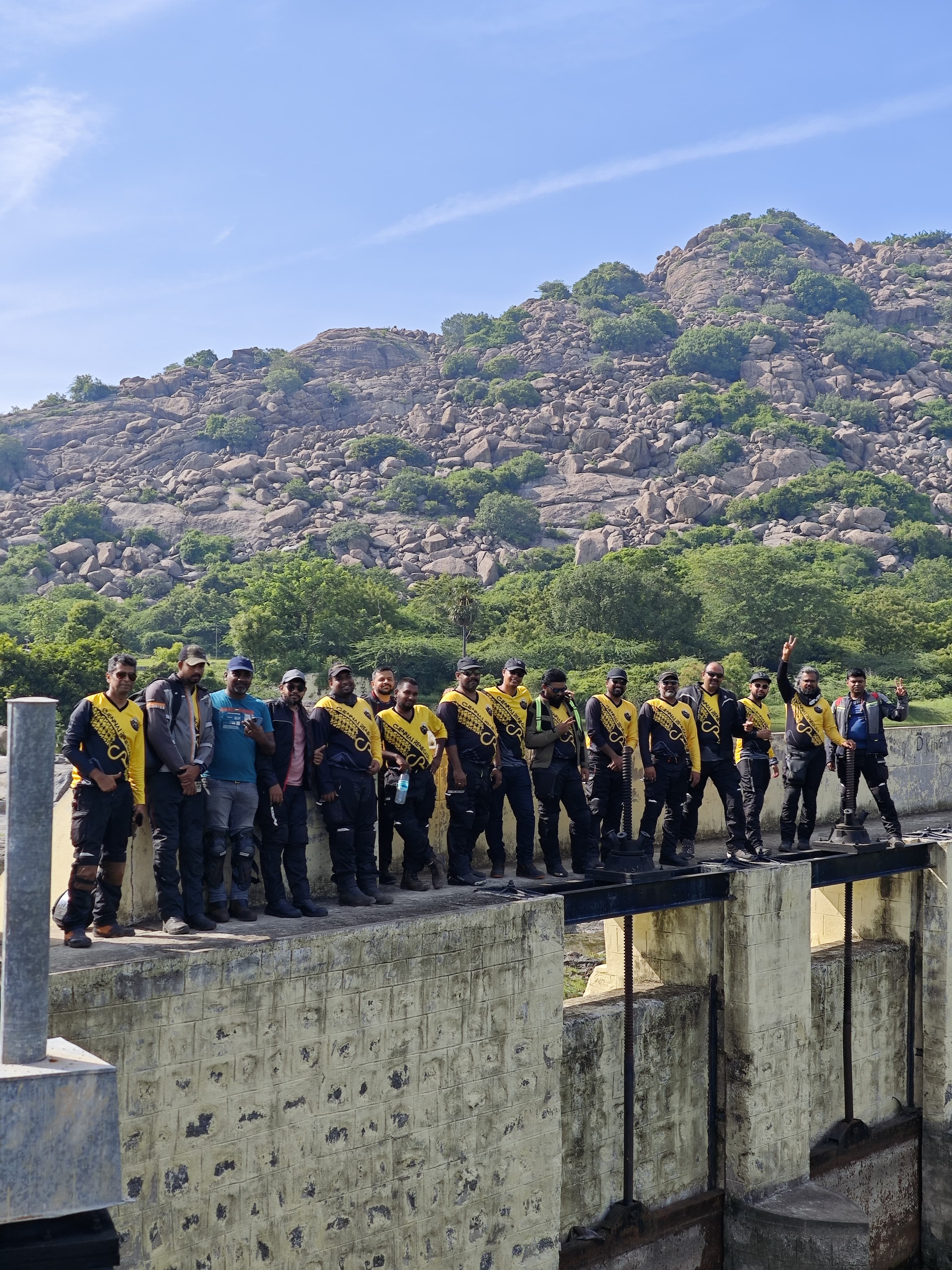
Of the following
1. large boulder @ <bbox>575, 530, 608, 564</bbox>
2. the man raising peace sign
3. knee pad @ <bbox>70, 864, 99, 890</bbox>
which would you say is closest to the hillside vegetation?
large boulder @ <bbox>575, 530, 608, 564</bbox>

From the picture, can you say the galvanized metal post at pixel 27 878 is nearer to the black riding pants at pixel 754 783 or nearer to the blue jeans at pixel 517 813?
the blue jeans at pixel 517 813

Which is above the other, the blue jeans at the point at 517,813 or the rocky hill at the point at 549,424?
the rocky hill at the point at 549,424

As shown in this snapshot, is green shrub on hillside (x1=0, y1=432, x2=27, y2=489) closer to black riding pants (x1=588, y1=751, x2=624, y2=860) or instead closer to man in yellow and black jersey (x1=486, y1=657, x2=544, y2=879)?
black riding pants (x1=588, y1=751, x2=624, y2=860)

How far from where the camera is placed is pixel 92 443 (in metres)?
147

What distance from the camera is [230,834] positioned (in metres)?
8.29

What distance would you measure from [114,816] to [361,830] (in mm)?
2043

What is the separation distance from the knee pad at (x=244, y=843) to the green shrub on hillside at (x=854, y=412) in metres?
137

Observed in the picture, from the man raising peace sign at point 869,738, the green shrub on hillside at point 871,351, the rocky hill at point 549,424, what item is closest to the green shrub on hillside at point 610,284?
the rocky hill at point 549,424

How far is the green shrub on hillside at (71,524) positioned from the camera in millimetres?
113562

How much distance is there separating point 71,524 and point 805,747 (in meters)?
110

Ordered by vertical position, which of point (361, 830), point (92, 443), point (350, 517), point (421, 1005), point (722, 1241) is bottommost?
point (722, 1241)

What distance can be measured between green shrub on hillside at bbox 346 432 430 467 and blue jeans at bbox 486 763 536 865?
125 meters

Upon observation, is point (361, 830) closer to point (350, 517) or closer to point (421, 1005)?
point (421, 1005)

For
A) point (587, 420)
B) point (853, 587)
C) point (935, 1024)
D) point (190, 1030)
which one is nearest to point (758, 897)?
point (935, 1024)
